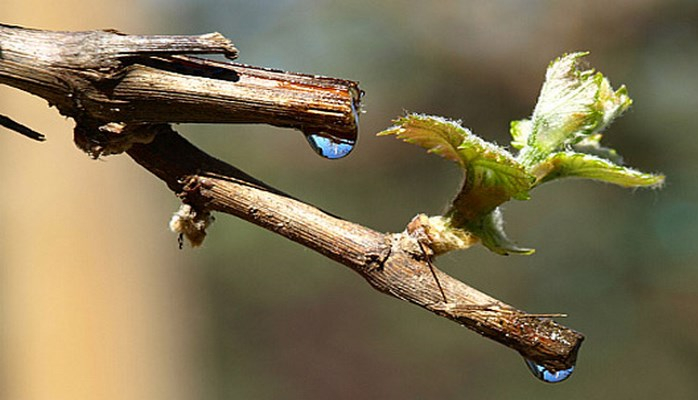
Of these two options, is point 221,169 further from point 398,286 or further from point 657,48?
point 657,48

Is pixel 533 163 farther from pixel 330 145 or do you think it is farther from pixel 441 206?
pixel 441 206

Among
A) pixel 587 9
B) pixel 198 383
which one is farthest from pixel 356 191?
pixel 587 9

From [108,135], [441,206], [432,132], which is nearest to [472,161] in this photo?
[432,132]

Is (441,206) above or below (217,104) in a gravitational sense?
above

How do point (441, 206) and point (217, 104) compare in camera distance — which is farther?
point (441, 206)

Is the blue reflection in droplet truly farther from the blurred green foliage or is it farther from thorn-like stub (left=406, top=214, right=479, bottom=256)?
the blurred green foliage

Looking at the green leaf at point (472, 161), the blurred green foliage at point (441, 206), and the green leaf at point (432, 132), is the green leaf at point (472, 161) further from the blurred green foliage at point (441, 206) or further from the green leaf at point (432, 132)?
the blurred green foliage at point (441, 206)
